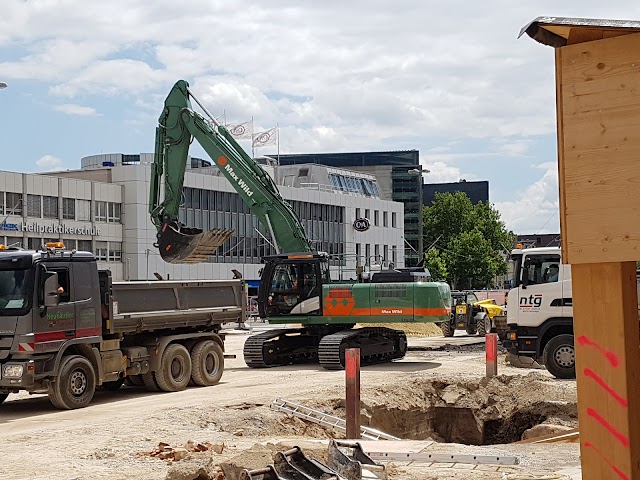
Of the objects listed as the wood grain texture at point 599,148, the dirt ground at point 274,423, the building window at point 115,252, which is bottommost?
the dirt ground at point 274,423

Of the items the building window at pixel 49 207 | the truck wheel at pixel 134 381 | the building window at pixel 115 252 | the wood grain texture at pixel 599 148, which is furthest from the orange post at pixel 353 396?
the building window at pixel 115 252

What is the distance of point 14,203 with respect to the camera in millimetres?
57250

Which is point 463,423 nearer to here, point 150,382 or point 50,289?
point 150,382

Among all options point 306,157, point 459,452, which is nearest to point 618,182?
point 459,452

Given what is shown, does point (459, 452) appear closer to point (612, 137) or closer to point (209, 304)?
point (612, 137)

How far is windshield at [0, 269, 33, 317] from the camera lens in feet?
54.4

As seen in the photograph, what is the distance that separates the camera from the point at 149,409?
17.0 meters

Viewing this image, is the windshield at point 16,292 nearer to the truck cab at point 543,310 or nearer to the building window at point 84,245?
the truck cab at point 543,310

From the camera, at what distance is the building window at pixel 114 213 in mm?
64562

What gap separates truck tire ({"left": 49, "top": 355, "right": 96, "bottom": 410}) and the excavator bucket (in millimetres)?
7079

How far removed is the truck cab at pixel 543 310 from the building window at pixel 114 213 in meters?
46.2

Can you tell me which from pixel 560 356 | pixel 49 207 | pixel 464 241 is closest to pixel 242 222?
pixel 49 207

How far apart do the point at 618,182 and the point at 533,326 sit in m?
16.2

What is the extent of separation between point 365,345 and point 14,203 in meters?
37.9
